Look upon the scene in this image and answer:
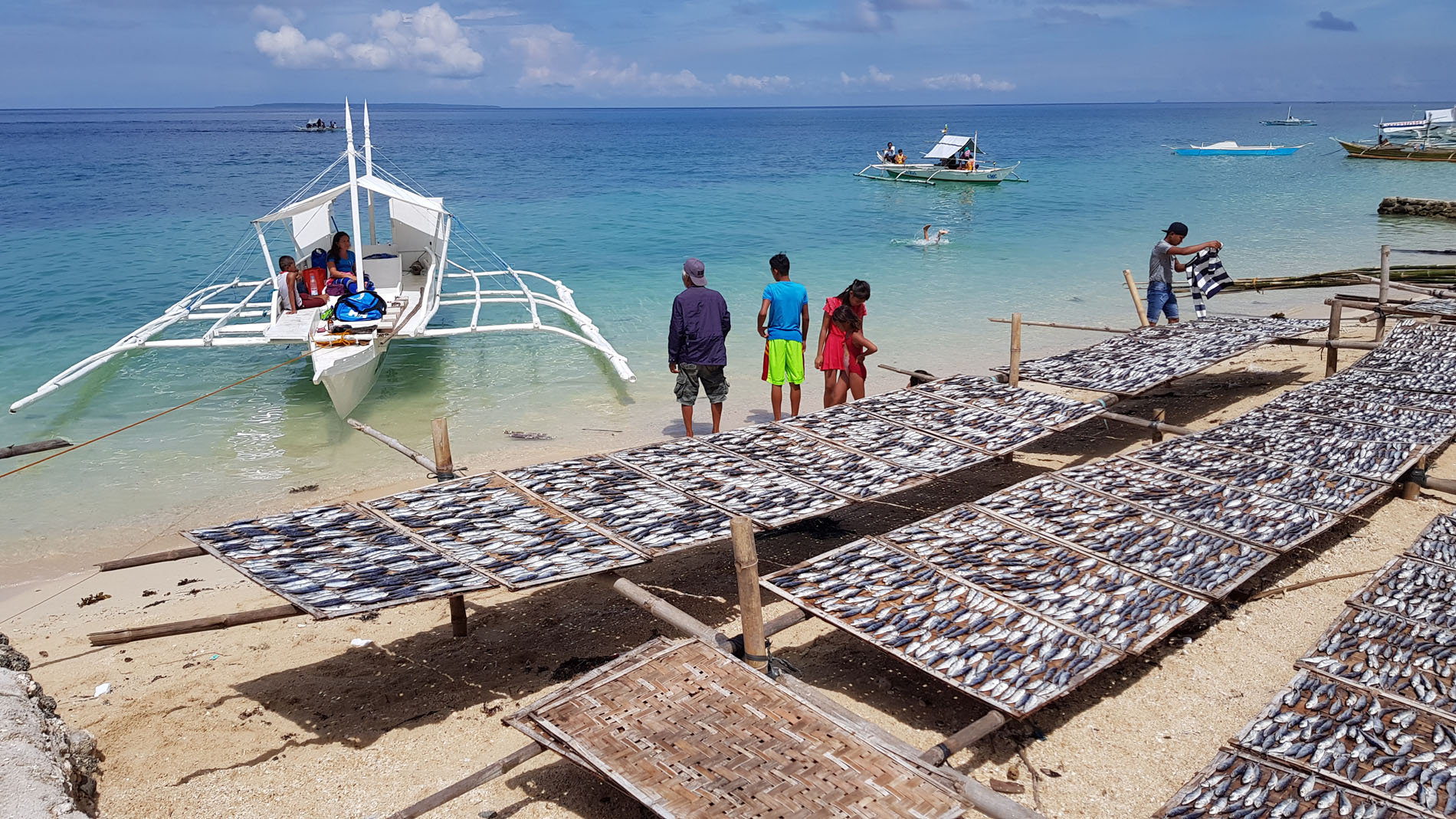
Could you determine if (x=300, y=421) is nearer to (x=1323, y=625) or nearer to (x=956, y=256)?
(x=1323, y=625)

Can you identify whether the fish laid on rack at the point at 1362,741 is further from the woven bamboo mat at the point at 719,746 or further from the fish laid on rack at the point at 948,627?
the woven bamboo mat at the point at 719,746

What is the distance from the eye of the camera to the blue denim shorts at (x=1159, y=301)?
11453 millimetres

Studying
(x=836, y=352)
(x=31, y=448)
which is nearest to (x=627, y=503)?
(x=31, y=448)

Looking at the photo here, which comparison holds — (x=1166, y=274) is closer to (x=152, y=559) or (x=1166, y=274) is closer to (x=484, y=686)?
(x=484, y=686)

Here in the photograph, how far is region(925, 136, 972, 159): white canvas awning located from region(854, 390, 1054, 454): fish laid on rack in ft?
109

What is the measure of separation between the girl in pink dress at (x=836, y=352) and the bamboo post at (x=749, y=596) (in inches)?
169

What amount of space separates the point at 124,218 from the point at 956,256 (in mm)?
27482

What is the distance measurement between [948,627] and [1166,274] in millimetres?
8260

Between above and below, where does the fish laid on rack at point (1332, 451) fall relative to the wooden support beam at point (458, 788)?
above

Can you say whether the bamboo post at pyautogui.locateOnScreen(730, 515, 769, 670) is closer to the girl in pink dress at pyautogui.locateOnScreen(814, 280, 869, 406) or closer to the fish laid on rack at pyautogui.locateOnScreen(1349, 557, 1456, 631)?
the fish laid on rack at pyautogui.locateOnScreen(1349, 557, 1456, 631)

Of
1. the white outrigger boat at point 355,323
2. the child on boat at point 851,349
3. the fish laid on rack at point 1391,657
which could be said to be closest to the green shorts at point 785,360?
the child on boat at point 851,349

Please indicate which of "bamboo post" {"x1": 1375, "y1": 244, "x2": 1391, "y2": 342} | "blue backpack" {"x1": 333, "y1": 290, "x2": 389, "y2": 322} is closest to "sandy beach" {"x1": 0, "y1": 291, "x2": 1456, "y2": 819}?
"bamboo post" {"x1": 1375, "y1": 244, "x2": 1391, "y2": 342}

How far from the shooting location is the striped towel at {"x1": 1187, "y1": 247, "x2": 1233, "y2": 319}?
37.8 ft

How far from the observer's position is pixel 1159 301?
11.5 metres
